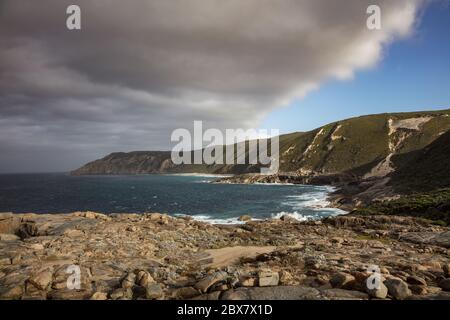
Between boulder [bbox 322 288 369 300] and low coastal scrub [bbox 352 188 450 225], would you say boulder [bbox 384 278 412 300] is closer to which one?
boulder [bbox 322 288 369 300]

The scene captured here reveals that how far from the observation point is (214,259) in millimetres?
17516

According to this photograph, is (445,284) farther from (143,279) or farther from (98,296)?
(98,296)

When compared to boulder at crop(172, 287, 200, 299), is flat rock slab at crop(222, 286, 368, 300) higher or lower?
higher

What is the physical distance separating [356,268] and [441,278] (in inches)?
127

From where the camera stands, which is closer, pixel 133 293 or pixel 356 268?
pixel 133 293

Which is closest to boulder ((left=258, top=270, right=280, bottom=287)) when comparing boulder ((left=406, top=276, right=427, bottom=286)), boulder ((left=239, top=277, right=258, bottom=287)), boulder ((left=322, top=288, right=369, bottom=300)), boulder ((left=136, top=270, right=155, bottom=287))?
boulder ((left=239, top=277, right=258, bottom=287))

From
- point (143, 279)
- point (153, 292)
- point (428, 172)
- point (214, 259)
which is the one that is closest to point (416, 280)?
point (153, 292)

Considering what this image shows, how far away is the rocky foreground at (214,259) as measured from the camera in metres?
10.7

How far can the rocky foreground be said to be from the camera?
1066 centimetres

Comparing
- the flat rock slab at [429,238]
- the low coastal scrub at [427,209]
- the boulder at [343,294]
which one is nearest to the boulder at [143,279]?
the boulder at [343,294]

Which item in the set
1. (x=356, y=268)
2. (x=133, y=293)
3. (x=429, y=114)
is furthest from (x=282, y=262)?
(x=429, y=114)
